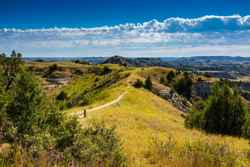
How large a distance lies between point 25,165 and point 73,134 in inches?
150

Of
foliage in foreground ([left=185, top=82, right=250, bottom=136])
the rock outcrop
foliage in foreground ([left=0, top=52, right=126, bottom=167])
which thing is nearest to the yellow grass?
foliage in foreground ([left=0, top=52, right=126, bottom=167])

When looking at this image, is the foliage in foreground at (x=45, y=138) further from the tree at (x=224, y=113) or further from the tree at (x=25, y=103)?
the tree at (x=224, y=113)

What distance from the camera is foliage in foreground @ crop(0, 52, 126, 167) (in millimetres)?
7412

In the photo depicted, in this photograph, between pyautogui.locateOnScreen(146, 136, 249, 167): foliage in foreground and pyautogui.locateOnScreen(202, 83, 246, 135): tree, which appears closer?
pyautogui.locateOnScreen(146, 136, 249, 167): foliage in foreground

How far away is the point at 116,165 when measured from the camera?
Answer: 332 inches

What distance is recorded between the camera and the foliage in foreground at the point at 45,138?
7412 mm

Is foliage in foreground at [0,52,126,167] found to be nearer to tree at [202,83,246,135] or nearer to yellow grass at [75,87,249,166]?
yellow grass at [75,87,249,166]

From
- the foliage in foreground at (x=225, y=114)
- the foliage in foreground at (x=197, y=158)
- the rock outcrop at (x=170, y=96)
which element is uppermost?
the foliage in foreground at (x=197, y=158)

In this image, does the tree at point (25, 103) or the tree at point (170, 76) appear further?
the tree at point (170, 76)

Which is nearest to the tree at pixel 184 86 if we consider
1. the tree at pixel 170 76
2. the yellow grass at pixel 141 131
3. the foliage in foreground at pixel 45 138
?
the tree at pixel 170 76

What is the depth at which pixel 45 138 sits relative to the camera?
30.6 feet

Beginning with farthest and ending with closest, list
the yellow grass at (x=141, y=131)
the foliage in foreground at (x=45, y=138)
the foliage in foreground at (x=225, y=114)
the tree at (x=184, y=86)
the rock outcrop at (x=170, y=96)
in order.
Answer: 1. the tree at (x=184, y=86)
2. the rock outcrop at (x=170, y=96)
3. the foliage in foreground at (x=225, y=114)
4. the yellow grass at (x=141, y=131)
5. the foliage in foreground at (x=45, y=138)

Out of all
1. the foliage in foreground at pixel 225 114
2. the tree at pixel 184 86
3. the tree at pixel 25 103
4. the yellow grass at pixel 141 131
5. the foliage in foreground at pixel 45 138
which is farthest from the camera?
the tree at pixel 184 86

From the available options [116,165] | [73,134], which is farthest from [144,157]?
[116,165]
